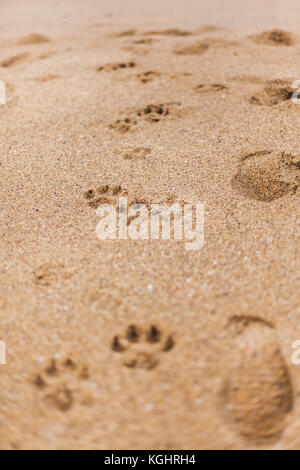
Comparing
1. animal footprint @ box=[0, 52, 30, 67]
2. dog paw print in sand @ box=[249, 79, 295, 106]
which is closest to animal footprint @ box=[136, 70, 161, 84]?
dog paw print in sand @ box=[249, 79, 295, 106]

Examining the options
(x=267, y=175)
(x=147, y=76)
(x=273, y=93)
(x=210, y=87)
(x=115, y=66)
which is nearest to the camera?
(x=267, y=175)

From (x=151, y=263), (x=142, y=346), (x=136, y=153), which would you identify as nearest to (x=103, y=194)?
(x=136, y=153)

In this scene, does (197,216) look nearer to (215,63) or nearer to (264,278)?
(264,278)

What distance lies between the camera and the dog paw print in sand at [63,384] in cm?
112

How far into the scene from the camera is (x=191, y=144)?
202 centimetres

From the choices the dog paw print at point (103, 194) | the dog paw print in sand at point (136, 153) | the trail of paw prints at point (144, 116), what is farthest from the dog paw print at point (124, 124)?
the dog paw print at point (103, 194)

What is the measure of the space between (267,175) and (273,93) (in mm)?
886

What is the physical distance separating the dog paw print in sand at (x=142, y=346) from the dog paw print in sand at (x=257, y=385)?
0.22m

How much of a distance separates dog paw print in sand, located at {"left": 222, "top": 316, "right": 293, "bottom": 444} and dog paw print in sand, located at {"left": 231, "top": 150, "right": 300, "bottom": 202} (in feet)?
2.25

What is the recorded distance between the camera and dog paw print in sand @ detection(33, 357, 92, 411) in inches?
43.9

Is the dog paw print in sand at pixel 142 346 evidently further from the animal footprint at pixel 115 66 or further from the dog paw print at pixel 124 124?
the animal footprint at pixel 115 66

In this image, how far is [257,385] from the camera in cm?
111

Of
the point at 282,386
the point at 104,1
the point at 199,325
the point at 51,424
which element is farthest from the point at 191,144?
the point at 104,1

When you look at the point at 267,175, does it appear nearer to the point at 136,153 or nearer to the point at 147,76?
A: the point at 136,153
